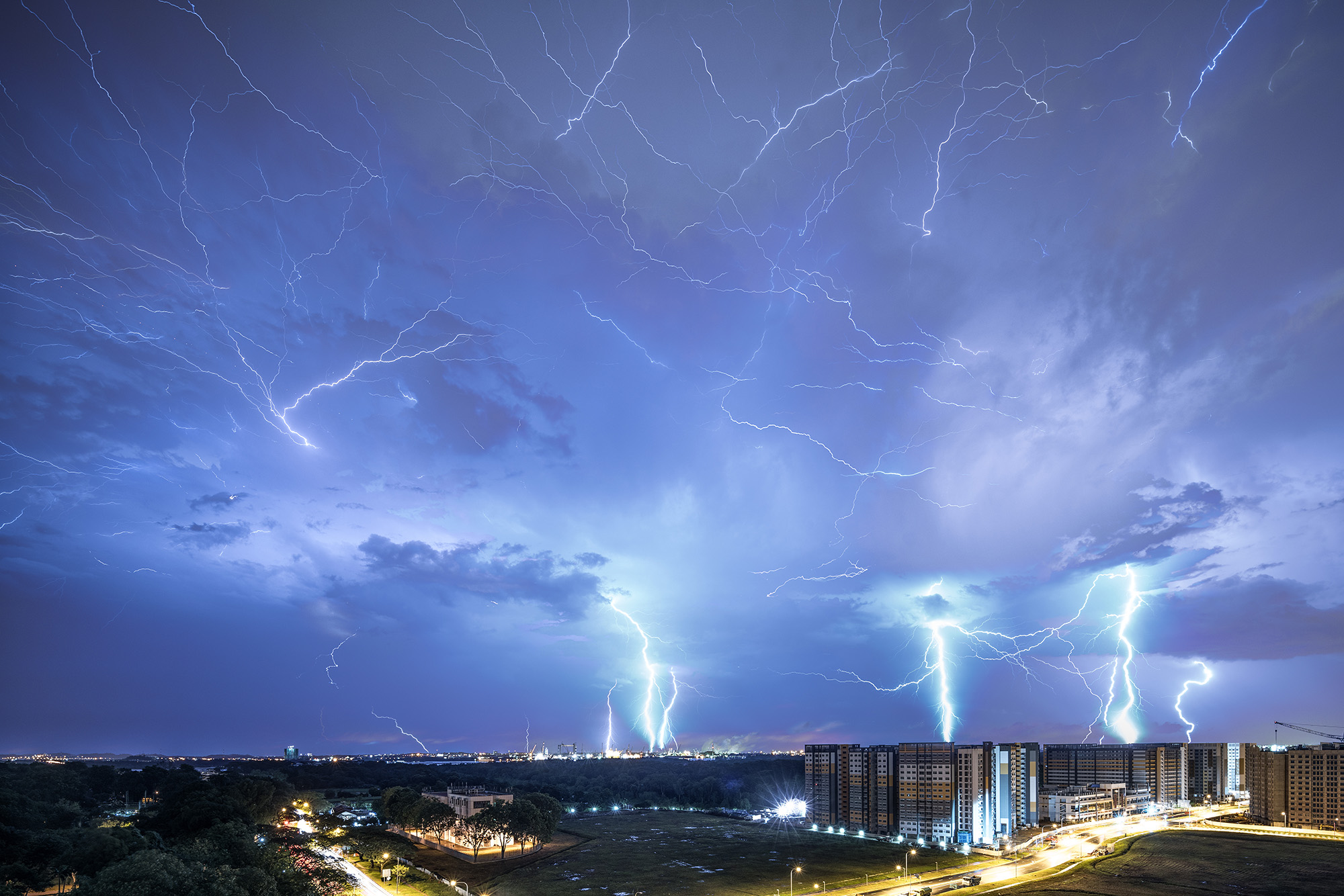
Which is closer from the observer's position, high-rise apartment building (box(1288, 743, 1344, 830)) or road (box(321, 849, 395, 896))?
road (box(321, 849, 395, 896))

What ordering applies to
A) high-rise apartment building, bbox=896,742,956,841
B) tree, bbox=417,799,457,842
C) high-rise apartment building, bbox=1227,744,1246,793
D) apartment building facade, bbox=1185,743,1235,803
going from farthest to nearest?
high-rise apartment building, bbox=1227,744,1246,793 → apartment building facade, bbox=1185,743,1235,803 → high-rise apartment building, bbox=896,742,956,841 → tree, bbox=417,799,457,842

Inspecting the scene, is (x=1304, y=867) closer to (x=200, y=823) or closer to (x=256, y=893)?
(x=256, y=893)

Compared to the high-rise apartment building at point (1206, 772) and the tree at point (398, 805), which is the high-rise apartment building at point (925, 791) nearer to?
the tree at point (398, 805)

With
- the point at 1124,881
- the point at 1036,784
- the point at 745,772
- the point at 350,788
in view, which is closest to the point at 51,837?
the point at 1124,881

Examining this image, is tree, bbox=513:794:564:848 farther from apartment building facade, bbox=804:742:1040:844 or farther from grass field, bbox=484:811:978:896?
apartment building facade, bbox=804:742:1040:844

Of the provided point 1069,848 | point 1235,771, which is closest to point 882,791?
point 1069,848

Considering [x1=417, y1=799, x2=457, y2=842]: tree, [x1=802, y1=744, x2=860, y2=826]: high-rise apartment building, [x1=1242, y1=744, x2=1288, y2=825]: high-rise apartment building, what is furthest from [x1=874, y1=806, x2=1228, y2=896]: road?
[x1=417, y1=799, x2=457, y2=842]: tree
